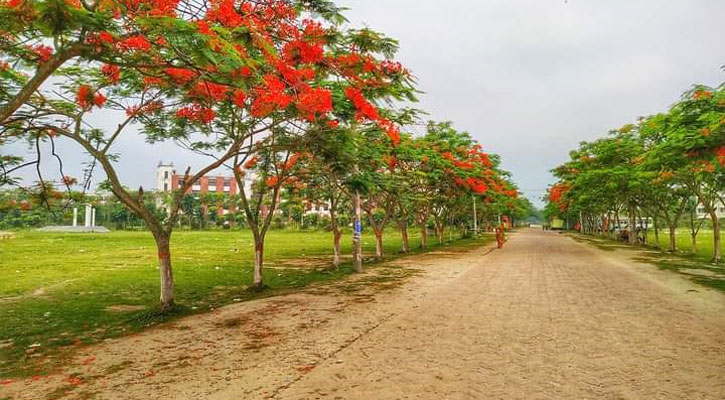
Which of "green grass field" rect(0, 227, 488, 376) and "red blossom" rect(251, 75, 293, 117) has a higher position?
"red blossom" rect(251, 75, 293, 117)

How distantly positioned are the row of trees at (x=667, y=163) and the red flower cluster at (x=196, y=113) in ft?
33.6

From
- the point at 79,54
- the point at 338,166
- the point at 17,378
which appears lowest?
the point at 17,378

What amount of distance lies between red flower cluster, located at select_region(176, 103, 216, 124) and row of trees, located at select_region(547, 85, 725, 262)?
33.6 feet

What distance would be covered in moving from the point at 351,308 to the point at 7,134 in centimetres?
678

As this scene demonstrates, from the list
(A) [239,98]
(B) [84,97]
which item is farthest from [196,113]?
(B) [84,97]

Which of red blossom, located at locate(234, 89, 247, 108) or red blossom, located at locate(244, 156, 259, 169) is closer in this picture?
red blossom, located at locate(234, 89, 247, 108)

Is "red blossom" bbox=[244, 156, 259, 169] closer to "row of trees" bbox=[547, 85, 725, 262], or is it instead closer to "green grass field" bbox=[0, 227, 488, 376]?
"green grass field" bbox=[0, 227, 488, 376]

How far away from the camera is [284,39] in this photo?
843 cm

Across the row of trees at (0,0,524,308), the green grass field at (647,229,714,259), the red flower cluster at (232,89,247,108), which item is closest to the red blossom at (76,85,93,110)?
the row of trees at (0,0,524,308)

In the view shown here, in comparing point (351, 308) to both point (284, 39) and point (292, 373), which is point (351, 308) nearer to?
point (292, 373)

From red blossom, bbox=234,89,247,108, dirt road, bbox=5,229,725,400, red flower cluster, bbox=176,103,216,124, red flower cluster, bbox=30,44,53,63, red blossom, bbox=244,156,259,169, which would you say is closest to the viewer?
dirt road, bbox=5,229,725,400

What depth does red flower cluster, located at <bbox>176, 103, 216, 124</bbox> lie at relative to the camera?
938 cm

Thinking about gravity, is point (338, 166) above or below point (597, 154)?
below

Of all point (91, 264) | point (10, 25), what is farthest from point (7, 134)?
point (91, 264)
